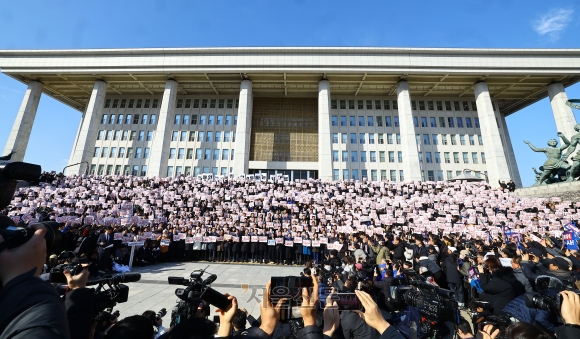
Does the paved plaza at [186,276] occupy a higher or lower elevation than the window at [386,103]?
lower

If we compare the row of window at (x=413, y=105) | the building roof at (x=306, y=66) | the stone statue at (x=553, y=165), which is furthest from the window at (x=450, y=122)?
the stone statue at (x=553, y=165)

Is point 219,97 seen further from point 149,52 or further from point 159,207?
A: point 159,207

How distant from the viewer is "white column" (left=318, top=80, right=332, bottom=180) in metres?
35.9

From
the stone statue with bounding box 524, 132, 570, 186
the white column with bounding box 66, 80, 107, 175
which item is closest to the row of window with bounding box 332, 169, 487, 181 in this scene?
the stone statue with bounding box 524, 132, 570, 186

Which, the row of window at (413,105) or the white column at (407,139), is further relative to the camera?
the row of window at (413,105)

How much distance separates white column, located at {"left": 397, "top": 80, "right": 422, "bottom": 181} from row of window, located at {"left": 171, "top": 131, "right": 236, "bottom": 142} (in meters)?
27.1

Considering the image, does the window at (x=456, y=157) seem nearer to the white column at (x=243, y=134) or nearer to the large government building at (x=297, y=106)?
the large government building at (x=297, y=106)

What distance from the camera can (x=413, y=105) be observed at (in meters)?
47.8

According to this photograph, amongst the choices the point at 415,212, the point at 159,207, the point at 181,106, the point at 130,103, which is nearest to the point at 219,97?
the point at 181,106

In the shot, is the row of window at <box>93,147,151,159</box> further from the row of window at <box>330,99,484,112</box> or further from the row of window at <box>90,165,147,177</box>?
the row of window at <box>330,99,484,112</box>

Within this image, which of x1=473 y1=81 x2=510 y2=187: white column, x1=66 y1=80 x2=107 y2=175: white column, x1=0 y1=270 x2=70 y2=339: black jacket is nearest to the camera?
x1=0 y1=270 x2=70 y2=339: black jacket

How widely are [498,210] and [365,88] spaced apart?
104ft

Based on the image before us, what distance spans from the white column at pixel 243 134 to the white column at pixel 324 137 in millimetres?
10093

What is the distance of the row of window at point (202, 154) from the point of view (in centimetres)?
Answer: 4506
